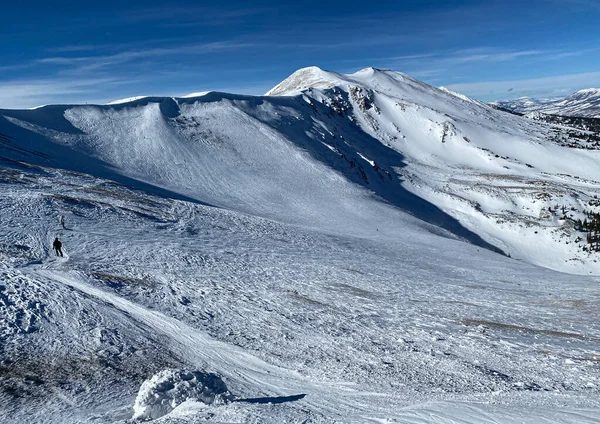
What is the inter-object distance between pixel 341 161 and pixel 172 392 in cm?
8176

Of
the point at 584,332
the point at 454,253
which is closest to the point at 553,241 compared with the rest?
the point at 454,253

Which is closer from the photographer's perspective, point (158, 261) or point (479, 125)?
point (158, 261)

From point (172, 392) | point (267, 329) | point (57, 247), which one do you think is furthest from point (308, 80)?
point (172, 392)

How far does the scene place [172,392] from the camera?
1186cm

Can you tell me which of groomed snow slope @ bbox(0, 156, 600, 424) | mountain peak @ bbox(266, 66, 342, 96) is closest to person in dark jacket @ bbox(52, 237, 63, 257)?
groomed snow slope @ bbox(0, 156, 600, 424)

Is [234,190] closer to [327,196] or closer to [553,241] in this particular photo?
[327,196]

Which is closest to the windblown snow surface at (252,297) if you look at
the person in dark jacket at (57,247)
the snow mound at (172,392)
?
the snow mound at (172,392)

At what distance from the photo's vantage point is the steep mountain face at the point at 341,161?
204 ft

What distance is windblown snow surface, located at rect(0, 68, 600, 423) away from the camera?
1305 cm

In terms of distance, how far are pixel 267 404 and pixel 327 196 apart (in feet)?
191

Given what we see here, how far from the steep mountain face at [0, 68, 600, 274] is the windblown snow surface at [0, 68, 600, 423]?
63cm

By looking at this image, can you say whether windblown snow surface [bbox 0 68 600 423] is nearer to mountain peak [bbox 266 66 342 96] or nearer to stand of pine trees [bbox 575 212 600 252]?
stand of pine trees [bbox 575 212 600 252]

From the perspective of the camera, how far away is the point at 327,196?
6994cm

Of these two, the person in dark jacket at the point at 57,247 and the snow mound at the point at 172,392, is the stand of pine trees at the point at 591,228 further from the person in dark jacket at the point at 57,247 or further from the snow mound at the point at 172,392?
the snow mound at the point at 172,392
